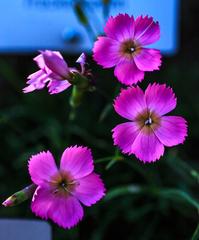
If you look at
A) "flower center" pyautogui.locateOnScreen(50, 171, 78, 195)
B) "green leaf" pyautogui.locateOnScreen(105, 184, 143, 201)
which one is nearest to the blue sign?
"green leaf" pyautogui.locateOnScreen(105, 184, 143, 201)

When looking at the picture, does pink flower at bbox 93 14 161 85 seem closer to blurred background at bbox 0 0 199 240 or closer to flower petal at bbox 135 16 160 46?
flower petal at bbox 135 16 160 46

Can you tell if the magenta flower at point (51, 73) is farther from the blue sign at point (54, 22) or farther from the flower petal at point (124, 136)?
the blue sign at point (54, 22)

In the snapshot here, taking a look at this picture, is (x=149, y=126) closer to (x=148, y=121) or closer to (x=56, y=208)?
(x=148, y=121)

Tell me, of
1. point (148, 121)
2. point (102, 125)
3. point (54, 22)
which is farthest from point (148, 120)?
point (54, 22)

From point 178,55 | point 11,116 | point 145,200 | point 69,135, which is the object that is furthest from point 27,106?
point 178,55

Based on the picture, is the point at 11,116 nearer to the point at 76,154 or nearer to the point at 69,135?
the point at 69,135

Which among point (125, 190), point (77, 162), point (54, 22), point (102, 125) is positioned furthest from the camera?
point (54, 22)

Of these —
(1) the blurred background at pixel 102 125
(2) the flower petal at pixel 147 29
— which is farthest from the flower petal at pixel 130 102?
(1) the blurred background at pixel 102 125
